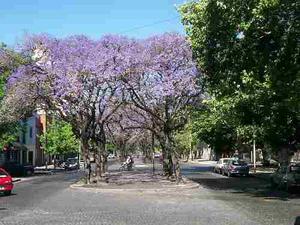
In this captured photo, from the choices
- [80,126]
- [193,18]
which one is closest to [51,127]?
[80,126]

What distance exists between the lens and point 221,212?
20.1 meters

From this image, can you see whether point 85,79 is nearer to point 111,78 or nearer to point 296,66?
point 111,78

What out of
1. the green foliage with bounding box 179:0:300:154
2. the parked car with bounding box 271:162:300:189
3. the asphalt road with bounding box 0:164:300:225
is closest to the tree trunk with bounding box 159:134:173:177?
the parked car with bounding box 271:162:300:189

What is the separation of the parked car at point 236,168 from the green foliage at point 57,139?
36085 mm

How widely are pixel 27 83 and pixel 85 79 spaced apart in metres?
3.44

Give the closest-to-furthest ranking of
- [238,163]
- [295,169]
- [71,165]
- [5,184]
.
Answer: [5,184] < [295,169] < [238,163] < [71,165]

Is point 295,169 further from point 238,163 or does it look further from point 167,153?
point 238,163

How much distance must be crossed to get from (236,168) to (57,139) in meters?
38.6

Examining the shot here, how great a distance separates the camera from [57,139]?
3342 inches

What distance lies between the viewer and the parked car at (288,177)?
31.7 meters

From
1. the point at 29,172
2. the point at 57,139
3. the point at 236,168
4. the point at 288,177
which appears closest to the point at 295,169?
Result: the point at 288,177

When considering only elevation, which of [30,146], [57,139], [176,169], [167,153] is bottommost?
[176,169]

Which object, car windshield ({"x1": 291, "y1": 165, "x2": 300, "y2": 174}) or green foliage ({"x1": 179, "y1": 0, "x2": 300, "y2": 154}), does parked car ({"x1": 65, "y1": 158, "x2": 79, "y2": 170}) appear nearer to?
car windshield ({"x1": 291, "y1": 165, "x2": 300, "y2": 174})

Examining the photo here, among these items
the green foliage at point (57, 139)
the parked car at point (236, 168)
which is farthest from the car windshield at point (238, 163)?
the green foliage at point (57, 139)
